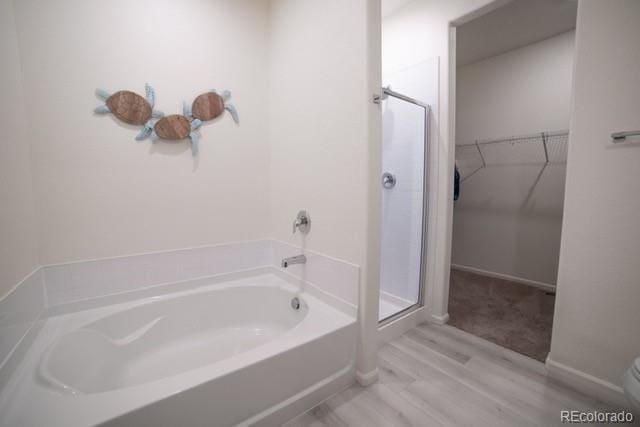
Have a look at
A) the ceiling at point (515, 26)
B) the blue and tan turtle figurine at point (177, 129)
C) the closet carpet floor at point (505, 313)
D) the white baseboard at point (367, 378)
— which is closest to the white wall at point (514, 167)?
the ceiling at point (515, 26)

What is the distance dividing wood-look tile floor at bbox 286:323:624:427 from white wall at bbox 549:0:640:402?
0.78 feet

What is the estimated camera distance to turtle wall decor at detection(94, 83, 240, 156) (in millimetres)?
1465

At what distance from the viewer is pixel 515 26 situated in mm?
2523

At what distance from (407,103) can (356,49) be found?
34.9 inches

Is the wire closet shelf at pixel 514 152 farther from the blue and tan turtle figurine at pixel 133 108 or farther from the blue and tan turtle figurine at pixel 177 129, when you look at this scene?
the blue and tan turtle figurine at pixel 133 108

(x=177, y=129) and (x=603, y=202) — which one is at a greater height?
(x=177, y=129)

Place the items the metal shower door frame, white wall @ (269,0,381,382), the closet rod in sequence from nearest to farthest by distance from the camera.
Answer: white wall @ (269,0,381,382) → the metal shower door frame → the closet rod

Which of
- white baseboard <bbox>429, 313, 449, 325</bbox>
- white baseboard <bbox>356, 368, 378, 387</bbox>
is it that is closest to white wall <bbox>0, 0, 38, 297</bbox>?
white baseboard <bbox>356, 368, 378, 387</bbox>

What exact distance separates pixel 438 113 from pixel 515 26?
59.0 inches

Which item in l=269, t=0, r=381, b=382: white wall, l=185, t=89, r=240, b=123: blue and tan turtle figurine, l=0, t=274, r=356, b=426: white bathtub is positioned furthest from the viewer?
l=185, t=89, r=240, b=123: blue and tan turtle figurine

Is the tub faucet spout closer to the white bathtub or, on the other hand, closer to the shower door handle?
the white bathtub

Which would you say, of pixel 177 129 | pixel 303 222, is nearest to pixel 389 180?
pixel 303 222

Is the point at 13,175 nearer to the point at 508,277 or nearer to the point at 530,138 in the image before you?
the point at 530,138

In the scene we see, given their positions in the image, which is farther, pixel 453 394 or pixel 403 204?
pixel 403 204
